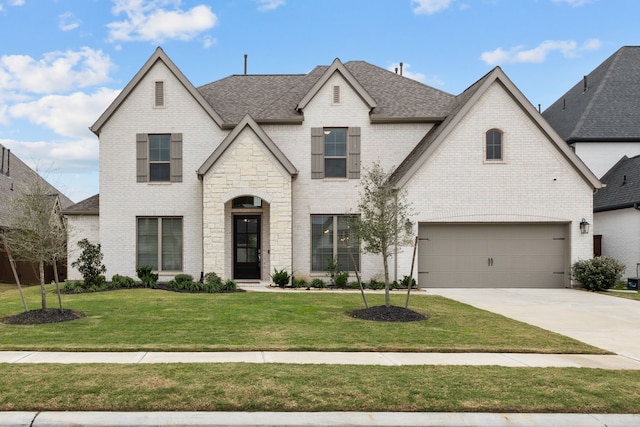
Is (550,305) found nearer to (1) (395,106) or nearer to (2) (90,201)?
(1) (395,106)

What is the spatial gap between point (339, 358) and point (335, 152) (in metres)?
12.8

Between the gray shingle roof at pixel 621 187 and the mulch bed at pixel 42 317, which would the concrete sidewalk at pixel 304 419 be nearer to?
the mulch bed at pixel 42 317

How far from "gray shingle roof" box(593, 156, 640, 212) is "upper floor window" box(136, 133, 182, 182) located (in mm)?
18506

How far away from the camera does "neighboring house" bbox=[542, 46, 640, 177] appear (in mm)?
24219

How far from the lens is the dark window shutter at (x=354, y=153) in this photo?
62.3 ft

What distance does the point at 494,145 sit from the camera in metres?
17.9

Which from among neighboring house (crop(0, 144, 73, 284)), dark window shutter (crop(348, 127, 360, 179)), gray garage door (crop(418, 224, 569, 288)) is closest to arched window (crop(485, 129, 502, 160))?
gray garage door (crop(418, 224, 569, 288))

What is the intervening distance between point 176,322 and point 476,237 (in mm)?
12048

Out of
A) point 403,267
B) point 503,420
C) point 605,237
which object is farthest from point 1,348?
point 605,237

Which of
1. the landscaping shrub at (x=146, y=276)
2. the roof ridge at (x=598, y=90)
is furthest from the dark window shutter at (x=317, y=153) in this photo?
the roof ridge at (x=598, y=90)

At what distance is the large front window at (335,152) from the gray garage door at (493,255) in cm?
404

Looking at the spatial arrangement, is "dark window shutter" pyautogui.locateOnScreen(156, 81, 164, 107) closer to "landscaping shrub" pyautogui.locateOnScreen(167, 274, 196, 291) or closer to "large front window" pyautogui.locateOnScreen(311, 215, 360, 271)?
"landscaping shrub" pyautogui.locateOnScreen(167, 274, 196, 291)

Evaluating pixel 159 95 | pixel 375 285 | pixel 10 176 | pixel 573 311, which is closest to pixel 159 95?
pixel 159 95

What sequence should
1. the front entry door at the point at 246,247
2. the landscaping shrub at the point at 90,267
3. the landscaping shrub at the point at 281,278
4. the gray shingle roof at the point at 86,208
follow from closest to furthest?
the landscaping shrub at the point at 90,267, the landscaping shrub at the point at 281,278, the front entry door at the point at 246,247, the gray shingle roof at the point at 86,208
